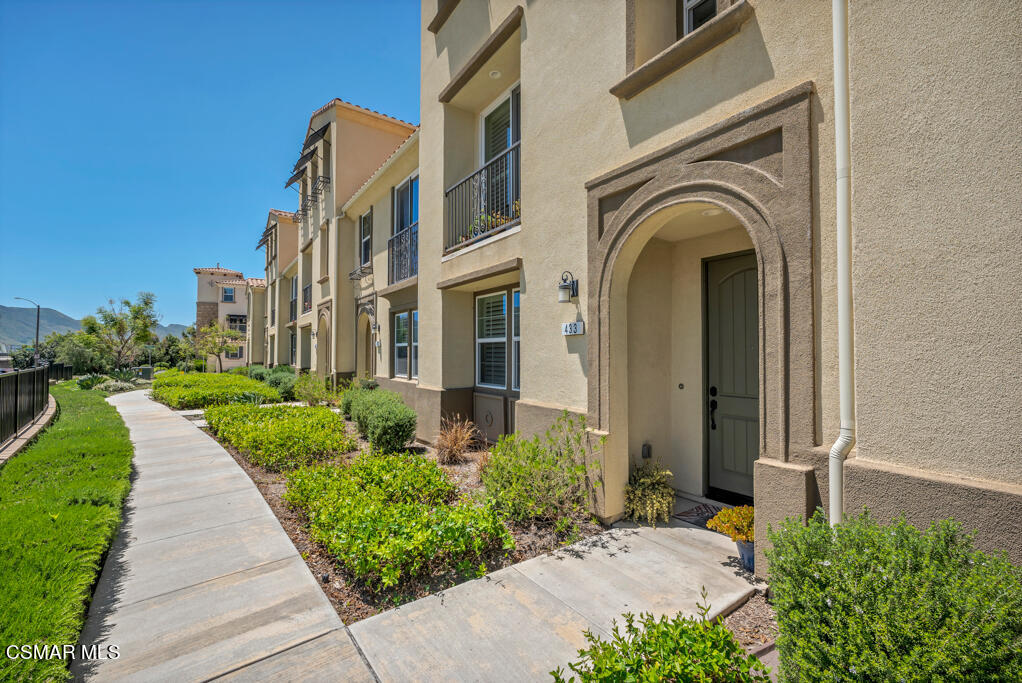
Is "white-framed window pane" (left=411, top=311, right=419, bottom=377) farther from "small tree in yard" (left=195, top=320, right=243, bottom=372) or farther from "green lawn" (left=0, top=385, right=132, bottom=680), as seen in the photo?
"small tree in yard" (left=195, top=320, right=243, bottom=372)

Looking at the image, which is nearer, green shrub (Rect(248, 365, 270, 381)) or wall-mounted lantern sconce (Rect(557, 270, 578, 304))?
wall-mounted lantern sconce (Rect(557, 270, 578, 304))

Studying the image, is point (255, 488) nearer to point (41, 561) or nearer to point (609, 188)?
point (41, 561)

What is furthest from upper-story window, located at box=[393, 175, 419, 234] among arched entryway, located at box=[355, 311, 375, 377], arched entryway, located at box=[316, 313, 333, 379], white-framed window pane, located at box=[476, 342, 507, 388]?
arched entryway, located at box=[316, 313, 333, 379]

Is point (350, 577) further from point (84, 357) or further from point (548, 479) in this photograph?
point (84, 357)

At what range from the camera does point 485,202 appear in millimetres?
8430

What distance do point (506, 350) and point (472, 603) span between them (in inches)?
206

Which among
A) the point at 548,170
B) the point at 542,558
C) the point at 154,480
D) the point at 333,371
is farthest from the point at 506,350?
the point at 333,371

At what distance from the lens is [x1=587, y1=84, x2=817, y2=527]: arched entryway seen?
145 inches

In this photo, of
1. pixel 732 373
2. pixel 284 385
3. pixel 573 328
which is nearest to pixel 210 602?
pixel 573 328

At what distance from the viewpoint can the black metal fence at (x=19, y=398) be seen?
8.25 m

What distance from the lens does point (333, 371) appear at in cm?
1606

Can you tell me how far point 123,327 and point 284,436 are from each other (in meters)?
35.3

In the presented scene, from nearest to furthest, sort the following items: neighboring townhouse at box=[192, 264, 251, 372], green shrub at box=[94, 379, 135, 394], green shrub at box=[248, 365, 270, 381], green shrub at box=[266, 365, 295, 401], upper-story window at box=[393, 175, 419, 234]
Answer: upper-story window at box=[393, 175, 419, 234], green shrub at box=[266, 365, 295, 401], green shrub at box=[94, 379, 135, 394], green shrub at box=[248, 365, 270, 381], neighboring townhouse at box=[192, 264, 251, 372]

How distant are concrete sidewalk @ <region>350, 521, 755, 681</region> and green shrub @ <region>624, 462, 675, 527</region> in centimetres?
40
